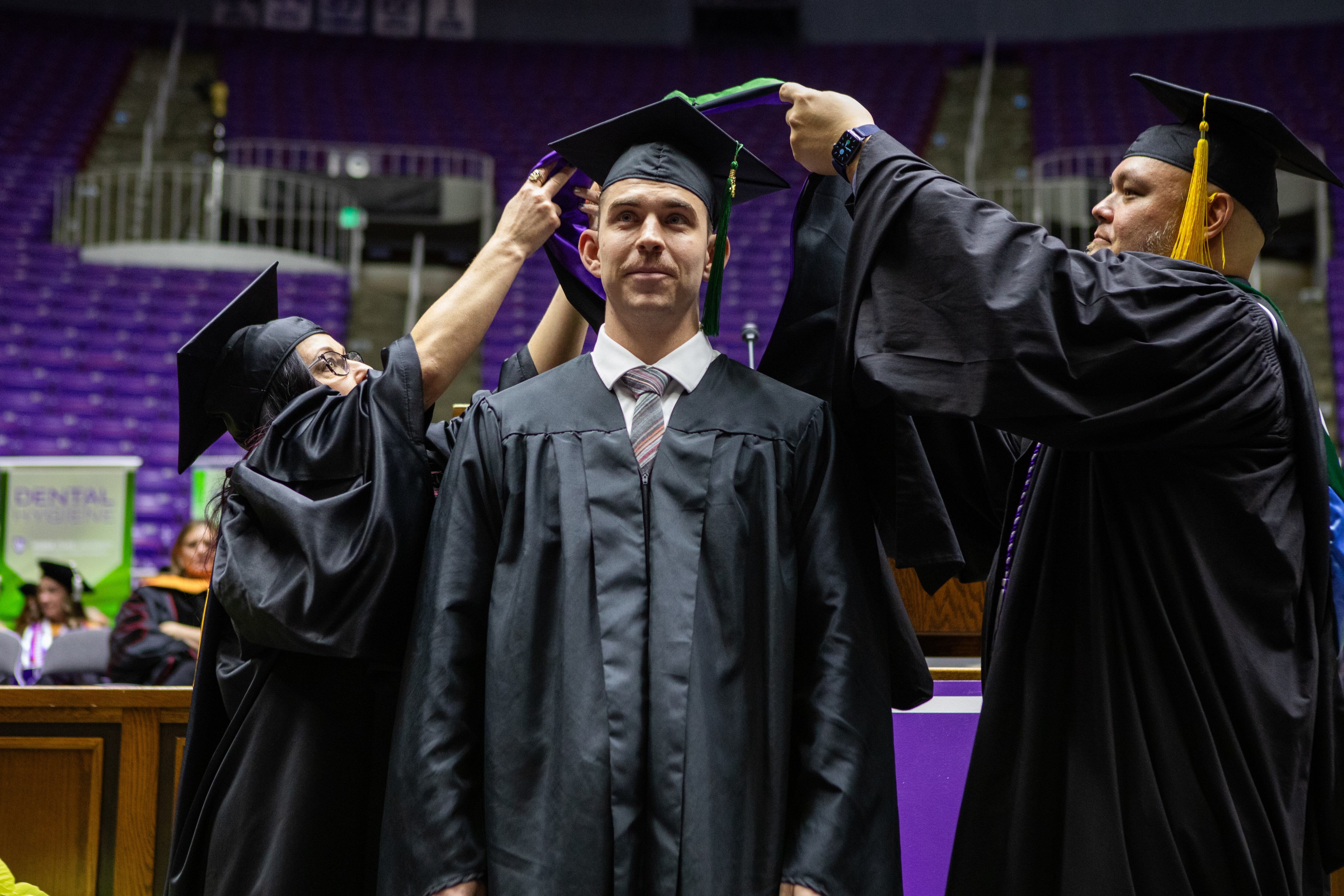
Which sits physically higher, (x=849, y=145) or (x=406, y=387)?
(x=849, y=145)

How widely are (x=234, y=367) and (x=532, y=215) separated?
2.22 feet

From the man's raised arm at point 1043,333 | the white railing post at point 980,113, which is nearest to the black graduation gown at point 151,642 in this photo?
the man's raised arm at point 1043,333

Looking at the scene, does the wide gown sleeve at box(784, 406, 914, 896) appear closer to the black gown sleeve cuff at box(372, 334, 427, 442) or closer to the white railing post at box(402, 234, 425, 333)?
the black gown sleeve cuff at box(372, 334, 427, 442)

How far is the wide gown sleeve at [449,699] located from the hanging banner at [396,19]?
16.2m

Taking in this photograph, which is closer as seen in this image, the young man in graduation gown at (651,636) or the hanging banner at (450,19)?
the young man in graduation gown at (651,636)

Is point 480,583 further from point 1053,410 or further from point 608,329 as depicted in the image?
point 1053,410

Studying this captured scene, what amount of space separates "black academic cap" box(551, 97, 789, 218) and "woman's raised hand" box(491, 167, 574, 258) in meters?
0.23

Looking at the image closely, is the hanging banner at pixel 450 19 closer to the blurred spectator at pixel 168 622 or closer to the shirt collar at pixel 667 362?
the blurred spectator at pixel 168 622

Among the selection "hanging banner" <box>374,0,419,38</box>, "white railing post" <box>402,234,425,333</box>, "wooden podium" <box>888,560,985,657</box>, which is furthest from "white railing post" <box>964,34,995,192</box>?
"wooden podium" <box>888,560,985,657</box>

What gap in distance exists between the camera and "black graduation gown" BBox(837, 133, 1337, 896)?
64.8 inches

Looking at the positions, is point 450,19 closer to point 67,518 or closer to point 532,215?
point 67,518

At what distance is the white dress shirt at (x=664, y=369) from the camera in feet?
6.23

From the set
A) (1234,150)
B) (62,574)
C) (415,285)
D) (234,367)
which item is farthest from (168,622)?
(415,285)

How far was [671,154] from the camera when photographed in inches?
75.8
